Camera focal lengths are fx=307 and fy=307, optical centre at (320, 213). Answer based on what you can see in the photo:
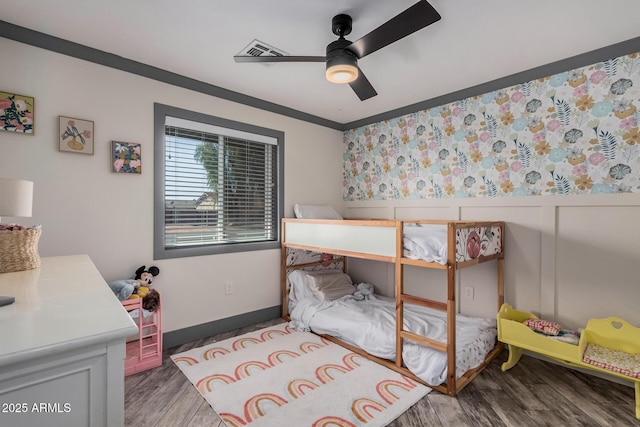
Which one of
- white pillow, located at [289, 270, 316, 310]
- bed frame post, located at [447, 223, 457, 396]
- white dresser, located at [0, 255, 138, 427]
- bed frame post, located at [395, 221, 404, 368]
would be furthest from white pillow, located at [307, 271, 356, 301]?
white dresser, located at [0, 255, 138, 427]

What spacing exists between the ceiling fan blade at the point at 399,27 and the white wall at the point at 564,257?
68.6 inches

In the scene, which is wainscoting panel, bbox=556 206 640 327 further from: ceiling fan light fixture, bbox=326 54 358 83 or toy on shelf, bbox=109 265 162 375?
toy on shelf, bbox=109 265 162 375

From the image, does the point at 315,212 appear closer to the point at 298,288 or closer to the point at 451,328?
the point at 298,288

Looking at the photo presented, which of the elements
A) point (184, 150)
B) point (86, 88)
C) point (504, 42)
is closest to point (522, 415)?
point (504, 42)

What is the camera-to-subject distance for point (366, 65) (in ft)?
7.79

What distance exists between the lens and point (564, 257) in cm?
232

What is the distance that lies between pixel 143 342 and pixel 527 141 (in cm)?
346

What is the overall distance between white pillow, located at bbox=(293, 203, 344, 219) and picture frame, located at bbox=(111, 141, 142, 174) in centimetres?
153

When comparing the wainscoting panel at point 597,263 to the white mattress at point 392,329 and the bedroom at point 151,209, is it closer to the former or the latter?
the bedroom at point 151,209

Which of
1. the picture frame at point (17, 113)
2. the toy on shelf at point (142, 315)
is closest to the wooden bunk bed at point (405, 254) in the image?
the toy on shelf at point (142, 315)

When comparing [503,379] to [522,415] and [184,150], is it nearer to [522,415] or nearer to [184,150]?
[522,415]

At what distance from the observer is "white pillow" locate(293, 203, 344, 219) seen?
3328 mm

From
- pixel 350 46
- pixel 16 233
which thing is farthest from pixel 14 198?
pixel 350 46

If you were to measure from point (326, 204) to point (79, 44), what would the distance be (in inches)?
104
